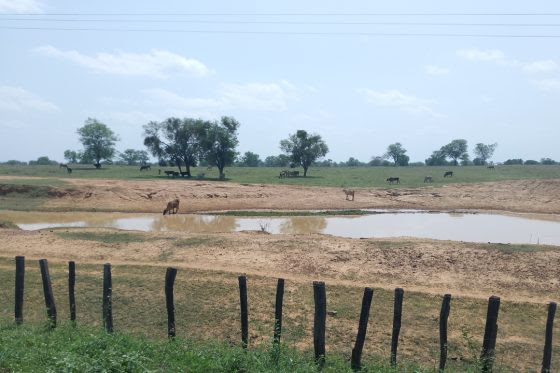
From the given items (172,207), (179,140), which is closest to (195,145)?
(179,140)

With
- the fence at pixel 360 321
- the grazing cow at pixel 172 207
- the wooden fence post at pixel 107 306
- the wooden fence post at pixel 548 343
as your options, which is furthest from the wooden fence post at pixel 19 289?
the grazing cow at pixel 172 207

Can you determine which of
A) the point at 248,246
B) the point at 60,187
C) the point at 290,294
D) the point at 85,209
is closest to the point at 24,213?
the point at 85,209

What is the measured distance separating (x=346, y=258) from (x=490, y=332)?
31.3 ft

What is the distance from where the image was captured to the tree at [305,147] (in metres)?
72.8

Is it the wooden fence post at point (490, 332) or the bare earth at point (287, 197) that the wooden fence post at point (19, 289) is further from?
the bare earth at point (287, 197)

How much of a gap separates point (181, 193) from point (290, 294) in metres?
31.3

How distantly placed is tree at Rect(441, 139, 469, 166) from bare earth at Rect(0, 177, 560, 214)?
88895 millimetres

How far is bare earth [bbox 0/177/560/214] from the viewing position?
4016cm

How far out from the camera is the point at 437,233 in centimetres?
2928

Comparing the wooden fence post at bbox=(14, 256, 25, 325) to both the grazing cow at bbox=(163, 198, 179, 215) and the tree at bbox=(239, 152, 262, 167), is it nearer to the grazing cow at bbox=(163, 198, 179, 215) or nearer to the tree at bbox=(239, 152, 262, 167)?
the grazing cow at bbox=(163, 198, 179, 215)

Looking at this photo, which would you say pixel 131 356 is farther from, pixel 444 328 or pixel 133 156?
pixel 133 156

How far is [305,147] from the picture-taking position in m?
73.0

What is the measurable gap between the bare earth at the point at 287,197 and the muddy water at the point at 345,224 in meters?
3.98

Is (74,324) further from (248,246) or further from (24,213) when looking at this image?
(24,213)
